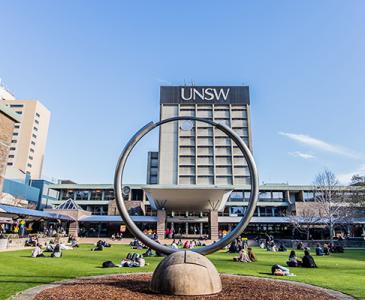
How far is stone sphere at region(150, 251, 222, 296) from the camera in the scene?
27.3ft

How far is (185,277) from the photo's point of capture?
8.38m

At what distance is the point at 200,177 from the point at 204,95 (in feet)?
88.6

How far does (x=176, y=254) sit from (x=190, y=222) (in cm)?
5861

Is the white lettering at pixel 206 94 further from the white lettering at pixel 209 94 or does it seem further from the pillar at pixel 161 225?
the pillar at pixel 161 225

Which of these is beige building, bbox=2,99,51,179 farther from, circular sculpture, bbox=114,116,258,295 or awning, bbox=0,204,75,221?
circular sculpture, bbox=114,116,258,295

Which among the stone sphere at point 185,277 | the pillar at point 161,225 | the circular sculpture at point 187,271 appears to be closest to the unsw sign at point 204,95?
the pillar at point 161,225

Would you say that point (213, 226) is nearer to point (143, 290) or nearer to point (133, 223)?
point (133, 223)

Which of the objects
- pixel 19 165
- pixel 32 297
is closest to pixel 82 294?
pixel 32 297

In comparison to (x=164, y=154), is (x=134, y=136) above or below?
below

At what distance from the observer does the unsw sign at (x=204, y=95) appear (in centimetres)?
9319

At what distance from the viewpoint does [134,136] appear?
10.8m

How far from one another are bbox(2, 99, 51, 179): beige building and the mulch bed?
104835 mm

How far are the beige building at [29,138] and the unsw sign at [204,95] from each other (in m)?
52.6

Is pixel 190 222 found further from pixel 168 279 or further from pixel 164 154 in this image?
pixel 168 279
